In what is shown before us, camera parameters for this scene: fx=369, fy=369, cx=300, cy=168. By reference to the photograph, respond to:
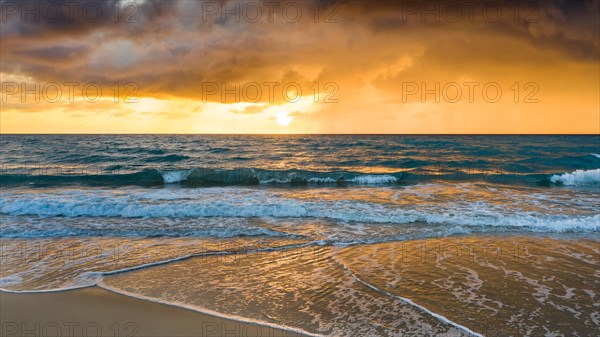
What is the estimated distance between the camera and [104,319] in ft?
16.9

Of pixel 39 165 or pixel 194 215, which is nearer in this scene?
pixel 194 215

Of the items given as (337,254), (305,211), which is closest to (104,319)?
(337,254)

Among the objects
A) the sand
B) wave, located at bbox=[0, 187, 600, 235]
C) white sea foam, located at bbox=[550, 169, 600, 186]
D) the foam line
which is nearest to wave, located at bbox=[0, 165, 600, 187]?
white sea foam, located at bbox=[550, 169, 600, 186]

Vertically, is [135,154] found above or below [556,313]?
above

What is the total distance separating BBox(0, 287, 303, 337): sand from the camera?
481 cm

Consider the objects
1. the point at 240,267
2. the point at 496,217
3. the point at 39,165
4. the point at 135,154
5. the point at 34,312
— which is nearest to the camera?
the point at 34,312

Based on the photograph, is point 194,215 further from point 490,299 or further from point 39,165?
point 39,165

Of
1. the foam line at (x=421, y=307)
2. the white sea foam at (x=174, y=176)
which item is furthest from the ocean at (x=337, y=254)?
the white sea foam at (x=174, y=176)

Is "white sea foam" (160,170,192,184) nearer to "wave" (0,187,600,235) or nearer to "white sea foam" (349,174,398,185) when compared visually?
"wave" (0,187,600,235)

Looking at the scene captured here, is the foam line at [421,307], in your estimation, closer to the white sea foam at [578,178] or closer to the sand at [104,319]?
the sand at [104,319]

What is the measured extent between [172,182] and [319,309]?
18441 mm

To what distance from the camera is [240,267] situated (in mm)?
7340

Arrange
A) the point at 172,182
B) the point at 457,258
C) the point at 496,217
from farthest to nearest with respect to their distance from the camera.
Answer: the point at 172,182, the point at 496,217, the point at 457,258

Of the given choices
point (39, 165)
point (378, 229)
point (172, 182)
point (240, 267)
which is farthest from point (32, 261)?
point (39, 165)
